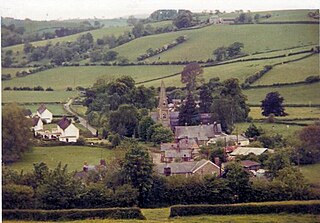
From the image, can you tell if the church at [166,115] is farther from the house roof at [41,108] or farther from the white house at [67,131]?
the house roof at [41,108]

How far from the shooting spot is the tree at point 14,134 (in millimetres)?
6207

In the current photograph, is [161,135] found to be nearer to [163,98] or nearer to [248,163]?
[163,98]

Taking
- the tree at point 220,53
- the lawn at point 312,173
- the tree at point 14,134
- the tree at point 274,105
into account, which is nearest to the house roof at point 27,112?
the tree at point 14,134

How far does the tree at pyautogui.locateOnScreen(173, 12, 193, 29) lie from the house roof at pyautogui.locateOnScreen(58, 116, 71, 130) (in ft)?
2.99

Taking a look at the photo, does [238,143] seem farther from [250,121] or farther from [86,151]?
[86,151]

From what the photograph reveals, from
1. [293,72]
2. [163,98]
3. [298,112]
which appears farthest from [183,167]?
[293,72]

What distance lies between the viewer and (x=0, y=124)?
20.0 feet

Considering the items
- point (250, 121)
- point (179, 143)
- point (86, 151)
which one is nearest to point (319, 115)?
point (250, 121)

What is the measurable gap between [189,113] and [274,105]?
0.54 meters

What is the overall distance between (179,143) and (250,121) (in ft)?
1.55

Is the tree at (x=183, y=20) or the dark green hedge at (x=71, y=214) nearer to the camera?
the dark green hedge at (x=71, y=214)

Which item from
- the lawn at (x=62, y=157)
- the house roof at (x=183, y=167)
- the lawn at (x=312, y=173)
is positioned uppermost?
the lawn at (x=62, y=157)

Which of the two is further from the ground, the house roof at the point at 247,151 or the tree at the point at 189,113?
the tree at the point at 189,113

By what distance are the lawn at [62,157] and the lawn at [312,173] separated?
4.02 feet
